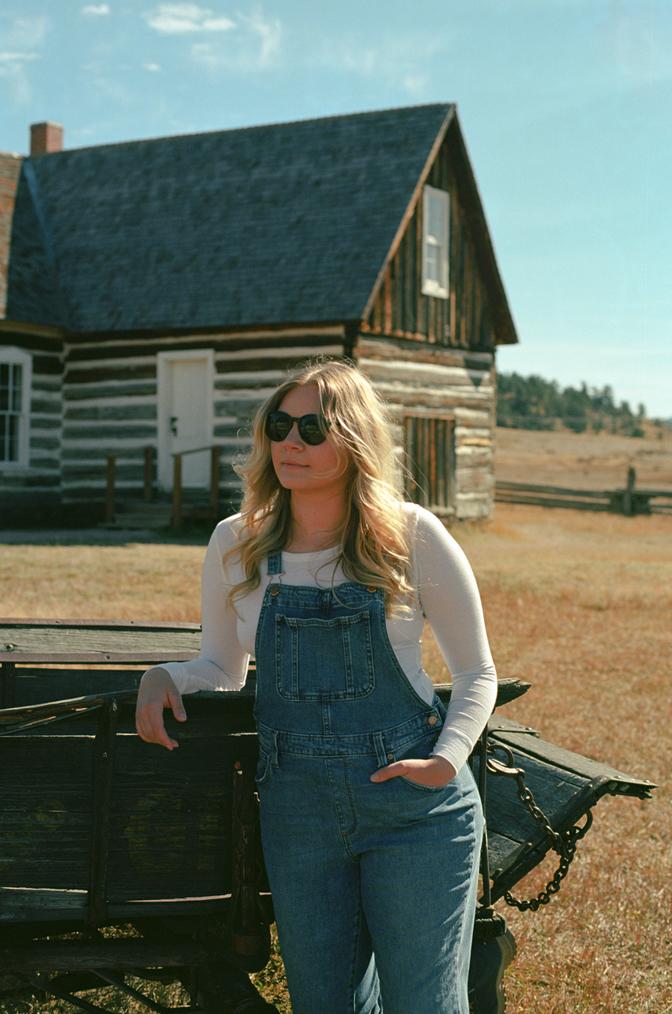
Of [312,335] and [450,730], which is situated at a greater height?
[312,335]

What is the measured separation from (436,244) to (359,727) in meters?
17.7

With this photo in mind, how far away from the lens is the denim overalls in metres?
2.60

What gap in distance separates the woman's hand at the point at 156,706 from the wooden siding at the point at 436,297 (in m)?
15.2

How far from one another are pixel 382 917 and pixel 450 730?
1.45 ft

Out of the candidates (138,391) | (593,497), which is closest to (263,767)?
(138,391)

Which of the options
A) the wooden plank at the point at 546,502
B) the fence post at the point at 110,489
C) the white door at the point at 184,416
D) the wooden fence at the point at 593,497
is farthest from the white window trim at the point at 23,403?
the wooden plank at the point at 546,502

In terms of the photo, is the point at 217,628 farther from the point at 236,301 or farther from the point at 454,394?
the point at 454,394

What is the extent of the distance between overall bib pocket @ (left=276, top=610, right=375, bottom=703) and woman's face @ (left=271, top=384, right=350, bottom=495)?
0.37 meters

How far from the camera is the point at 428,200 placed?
19.3 meters

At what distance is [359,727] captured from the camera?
2656 millimetres

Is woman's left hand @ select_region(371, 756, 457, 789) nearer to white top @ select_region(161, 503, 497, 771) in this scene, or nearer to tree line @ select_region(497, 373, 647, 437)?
white top @ select_region(161, 503, 497, 771)

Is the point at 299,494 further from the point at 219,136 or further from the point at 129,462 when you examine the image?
the point at 219,136

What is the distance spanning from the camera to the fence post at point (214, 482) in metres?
18.0

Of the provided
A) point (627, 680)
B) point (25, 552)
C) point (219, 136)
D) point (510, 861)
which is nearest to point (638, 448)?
point (219, 136)
